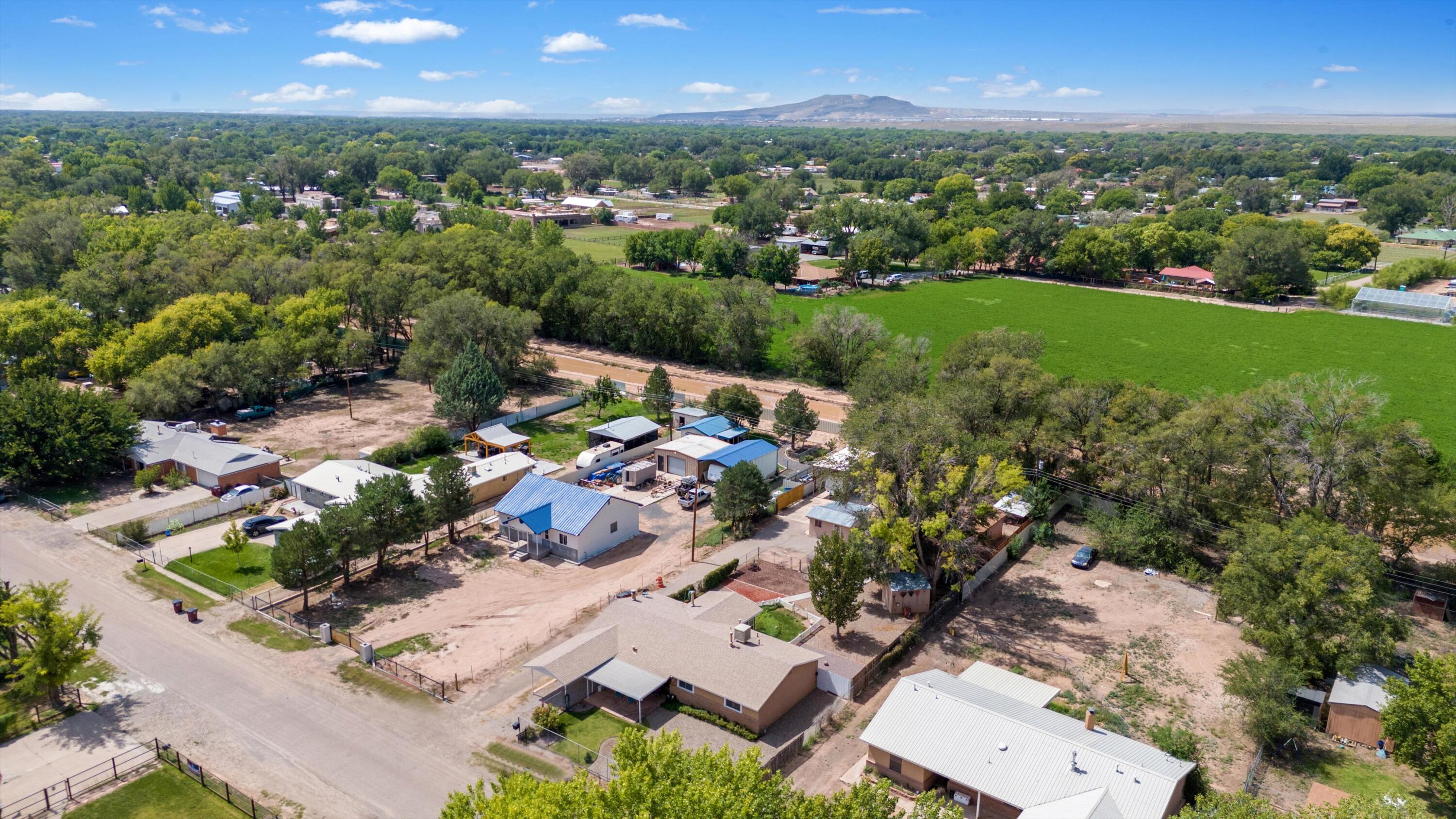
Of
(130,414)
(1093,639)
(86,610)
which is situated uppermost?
(130,414)

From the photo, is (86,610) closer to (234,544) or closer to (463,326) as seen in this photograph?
(234,544)

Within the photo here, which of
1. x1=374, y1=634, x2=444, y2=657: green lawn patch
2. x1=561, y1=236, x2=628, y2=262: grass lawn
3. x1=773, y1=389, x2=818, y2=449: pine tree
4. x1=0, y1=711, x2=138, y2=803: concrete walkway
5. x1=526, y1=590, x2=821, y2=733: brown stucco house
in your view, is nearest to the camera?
x1=0, y1=711, x2=138, y2=803: concrete walkway

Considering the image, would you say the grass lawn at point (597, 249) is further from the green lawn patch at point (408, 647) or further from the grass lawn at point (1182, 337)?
the green lawn patch at point (408, 647)

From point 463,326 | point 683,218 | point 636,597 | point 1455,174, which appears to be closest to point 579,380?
point 463,326

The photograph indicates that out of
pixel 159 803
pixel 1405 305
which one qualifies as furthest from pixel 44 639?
pixel 1405 305

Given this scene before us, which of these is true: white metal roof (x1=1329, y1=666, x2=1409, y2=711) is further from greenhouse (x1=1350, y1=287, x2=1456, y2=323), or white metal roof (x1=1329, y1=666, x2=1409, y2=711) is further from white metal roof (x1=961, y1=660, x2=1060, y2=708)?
greenhouse (x1=1350, y1=287, x2=1456, y2=323)

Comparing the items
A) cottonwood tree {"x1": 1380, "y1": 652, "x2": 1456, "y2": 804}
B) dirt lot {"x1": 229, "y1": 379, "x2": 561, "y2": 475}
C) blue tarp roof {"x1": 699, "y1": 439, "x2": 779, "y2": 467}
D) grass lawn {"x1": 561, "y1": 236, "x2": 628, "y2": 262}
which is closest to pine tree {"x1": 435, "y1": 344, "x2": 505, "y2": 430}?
dirt lot {"x1": 229, "y1": 379, "x2": 561, "y2": 475}

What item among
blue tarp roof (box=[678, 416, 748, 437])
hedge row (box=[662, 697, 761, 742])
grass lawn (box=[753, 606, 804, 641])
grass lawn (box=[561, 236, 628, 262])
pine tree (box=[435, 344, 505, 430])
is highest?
grass lawn (box=[561, 236, 628, 262])
